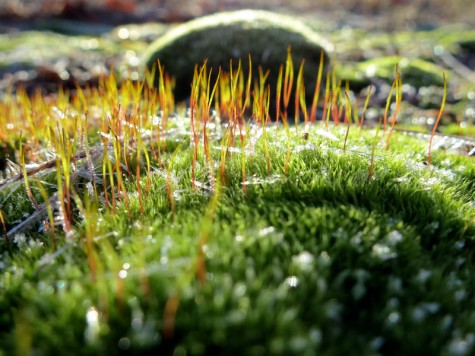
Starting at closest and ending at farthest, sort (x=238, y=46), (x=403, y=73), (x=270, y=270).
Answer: (x=270, y=270), (x=238, y=46), (x=403, y=73)

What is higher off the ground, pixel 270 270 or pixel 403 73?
pixel 270 270

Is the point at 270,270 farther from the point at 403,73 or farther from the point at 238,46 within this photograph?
the point at 403,73

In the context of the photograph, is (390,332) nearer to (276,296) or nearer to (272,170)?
(276,296)

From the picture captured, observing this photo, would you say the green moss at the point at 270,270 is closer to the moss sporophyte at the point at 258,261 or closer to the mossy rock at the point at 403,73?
the moss sporophyte at the point at 258,261

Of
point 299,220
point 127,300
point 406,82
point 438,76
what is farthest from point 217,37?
point 127,300

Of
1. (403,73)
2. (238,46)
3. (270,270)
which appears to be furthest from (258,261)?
(403,73)

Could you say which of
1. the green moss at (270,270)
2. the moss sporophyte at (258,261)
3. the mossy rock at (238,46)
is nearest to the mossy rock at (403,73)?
the mossy rock at (238,46)

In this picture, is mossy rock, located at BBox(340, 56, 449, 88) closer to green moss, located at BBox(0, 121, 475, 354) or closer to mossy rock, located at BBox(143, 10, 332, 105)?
mossy rock, located at BBox(143, 10, 332, 105)
